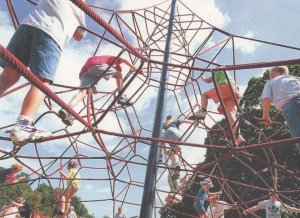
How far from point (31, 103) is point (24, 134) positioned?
12.0 inches

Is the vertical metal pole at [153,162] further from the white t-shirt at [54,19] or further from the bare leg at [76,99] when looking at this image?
the white t-shirt at [54,19]

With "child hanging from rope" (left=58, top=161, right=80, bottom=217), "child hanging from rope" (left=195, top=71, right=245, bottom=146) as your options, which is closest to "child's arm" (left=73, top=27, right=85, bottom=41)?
"child hanging from rope" (left=195, top=71, right=245, bottom=146)

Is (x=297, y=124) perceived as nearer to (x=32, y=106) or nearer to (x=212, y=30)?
(x=32, y=106)

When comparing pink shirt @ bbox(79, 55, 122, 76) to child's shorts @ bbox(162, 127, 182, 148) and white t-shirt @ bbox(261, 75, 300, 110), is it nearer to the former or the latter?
white t-shirt @ bbox(261, 75, 300, 110)

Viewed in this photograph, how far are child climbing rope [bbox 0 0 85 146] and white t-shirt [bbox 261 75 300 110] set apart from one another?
2874 millimetres

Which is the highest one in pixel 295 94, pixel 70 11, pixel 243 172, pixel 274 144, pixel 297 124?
pixel 243 172

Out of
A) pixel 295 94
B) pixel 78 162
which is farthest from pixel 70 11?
pixel 78 162

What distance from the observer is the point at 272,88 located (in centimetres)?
522

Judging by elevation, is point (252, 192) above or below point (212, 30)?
below

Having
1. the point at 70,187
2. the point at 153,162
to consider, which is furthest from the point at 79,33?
the point at 70,187

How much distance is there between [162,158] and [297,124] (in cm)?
432

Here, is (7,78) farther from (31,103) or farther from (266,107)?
(266,107)

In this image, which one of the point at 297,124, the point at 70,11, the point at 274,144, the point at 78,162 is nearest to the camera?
the point at 70,11

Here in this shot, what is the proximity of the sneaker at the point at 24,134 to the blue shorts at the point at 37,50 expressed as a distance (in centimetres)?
47
